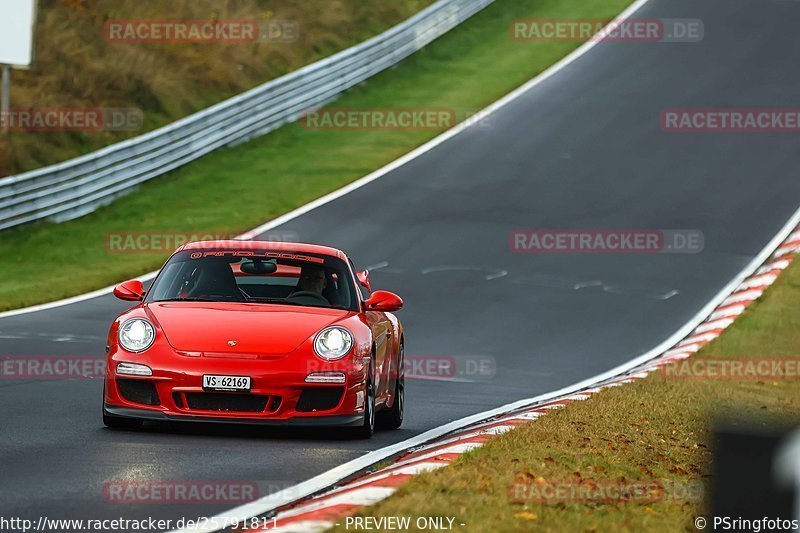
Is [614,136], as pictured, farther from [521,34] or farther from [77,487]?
[77,487]

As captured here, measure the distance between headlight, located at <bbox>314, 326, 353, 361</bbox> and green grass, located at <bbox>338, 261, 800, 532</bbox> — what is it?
4.14ft

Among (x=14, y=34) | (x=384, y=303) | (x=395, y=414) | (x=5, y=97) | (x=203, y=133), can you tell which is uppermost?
(x=14, y=34)

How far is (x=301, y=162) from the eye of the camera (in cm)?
2969

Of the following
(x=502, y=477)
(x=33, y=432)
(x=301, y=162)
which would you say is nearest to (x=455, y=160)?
(x=301, y=162)

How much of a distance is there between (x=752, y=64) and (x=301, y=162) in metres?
12.5

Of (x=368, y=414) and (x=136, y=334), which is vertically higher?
(x=136, y=334)

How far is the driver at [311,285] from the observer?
1100 centimetres

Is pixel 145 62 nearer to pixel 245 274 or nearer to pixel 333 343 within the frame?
pixel 245 274

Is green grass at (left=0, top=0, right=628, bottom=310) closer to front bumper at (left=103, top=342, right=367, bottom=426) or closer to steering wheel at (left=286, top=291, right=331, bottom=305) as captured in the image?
steering wheel at (left=286, top=291, right=331, bottom=305)

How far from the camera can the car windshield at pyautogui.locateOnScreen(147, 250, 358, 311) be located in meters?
10.9

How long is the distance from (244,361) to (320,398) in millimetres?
550

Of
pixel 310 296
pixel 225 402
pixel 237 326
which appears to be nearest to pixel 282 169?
pixel 310 296

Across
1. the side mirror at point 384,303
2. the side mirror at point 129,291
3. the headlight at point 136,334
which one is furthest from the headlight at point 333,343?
the side mirror at point 129,291

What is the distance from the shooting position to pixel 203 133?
94.6 ft
